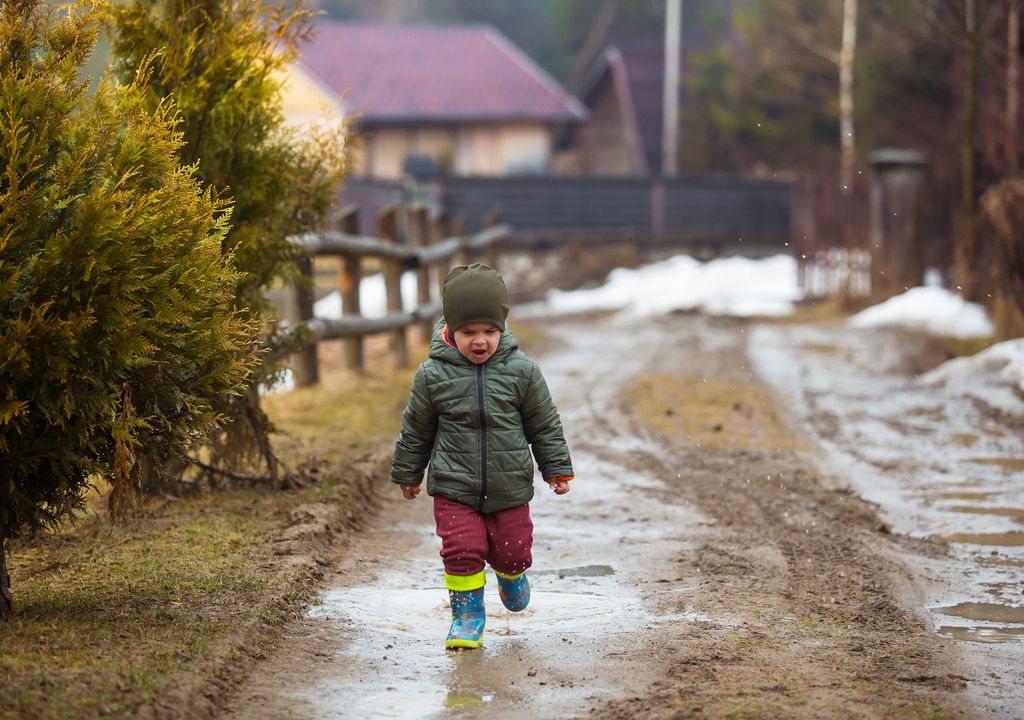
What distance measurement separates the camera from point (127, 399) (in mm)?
4781

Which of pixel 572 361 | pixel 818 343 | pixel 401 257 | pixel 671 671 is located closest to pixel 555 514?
pixel 671 671

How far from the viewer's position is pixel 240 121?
6.89m

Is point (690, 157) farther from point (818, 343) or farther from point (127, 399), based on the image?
point (127, 399)

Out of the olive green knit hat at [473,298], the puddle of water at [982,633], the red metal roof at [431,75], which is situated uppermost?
the red metal roof at [431,75]

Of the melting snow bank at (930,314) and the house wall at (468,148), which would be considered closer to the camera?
the melting snow bank at (930,314)

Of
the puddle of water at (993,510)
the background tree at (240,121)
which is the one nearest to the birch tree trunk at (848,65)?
the puddle of water at (993,510)

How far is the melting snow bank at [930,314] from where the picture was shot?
1557 centimetres

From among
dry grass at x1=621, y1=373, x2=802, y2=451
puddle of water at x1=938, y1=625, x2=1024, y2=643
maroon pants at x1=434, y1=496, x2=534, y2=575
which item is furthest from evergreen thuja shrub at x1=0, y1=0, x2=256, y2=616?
dry grass at x1=621, y1=373, x2=802, y2=451

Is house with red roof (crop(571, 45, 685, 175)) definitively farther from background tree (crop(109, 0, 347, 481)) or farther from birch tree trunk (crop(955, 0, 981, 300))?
background tree (crop(109, 0, 347, 481))

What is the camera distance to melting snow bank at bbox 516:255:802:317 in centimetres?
2323

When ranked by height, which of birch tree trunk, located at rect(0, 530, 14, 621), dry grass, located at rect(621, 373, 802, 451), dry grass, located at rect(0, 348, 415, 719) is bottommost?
dry grass, located at rect(621, 373, 802, 451)

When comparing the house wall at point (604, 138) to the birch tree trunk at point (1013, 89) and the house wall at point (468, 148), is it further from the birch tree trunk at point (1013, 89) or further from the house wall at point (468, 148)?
the birch tree trunk at point (1013, 89)

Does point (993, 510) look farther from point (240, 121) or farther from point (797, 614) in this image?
point (240, 121)

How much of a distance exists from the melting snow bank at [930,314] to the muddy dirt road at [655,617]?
23.6ft
